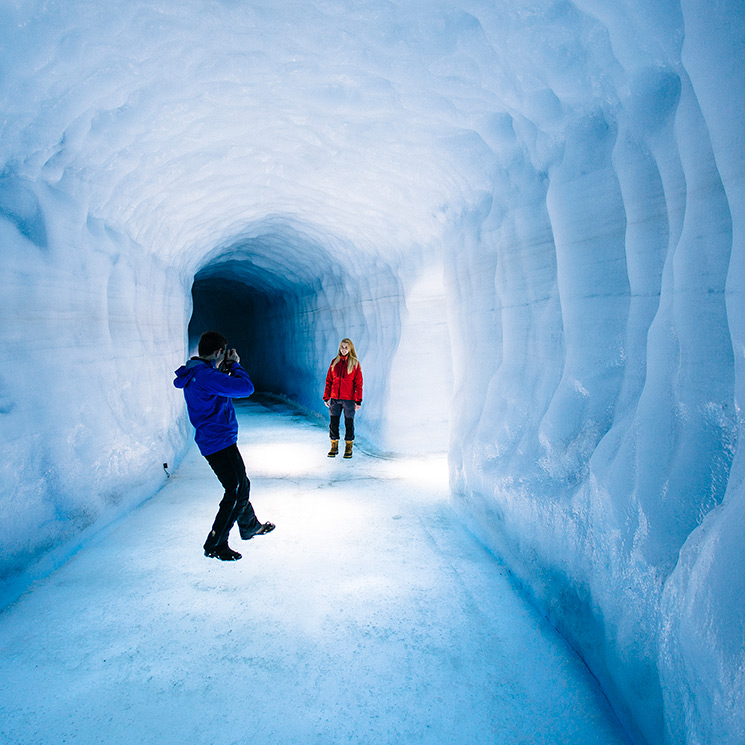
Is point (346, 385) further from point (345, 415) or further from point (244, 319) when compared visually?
point (244, 319)

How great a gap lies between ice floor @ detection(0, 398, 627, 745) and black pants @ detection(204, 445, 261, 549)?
9.3 inches

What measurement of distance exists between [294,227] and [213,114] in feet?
14.0

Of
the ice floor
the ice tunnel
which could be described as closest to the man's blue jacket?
the ice floor

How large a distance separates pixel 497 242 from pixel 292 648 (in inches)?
133

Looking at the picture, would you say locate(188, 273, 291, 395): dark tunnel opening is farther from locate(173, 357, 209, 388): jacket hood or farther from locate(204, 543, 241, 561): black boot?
locate(173, 357, 209, 388): jacket hood

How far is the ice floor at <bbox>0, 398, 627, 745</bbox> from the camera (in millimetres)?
2146

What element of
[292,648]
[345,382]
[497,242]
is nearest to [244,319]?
[345,382]

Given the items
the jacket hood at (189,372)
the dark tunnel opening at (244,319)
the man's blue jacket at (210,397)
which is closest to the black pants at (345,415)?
the man's blue jacket at (210,397)

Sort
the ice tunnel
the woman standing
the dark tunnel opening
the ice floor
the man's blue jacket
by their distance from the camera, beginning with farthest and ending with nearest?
the dark tunnel opening → the woman standing → the man's blue jacket → the ice floor → the ice tunnel

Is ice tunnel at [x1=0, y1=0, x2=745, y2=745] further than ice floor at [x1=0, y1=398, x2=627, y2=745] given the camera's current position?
No

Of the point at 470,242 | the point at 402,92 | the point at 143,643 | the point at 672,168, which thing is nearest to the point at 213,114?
the point at 402,92

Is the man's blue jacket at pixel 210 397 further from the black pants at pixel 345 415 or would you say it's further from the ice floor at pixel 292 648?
the black pants at pixel 345 415

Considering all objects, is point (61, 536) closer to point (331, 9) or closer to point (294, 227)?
point (331, 9)

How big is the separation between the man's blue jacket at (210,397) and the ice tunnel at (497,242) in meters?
1.14
